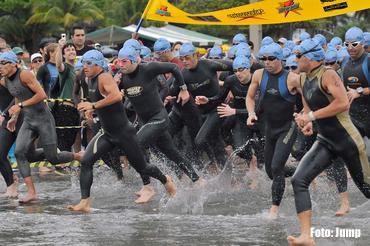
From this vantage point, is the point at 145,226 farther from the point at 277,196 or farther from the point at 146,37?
the point at 146,37

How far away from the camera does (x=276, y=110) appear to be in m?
9.15

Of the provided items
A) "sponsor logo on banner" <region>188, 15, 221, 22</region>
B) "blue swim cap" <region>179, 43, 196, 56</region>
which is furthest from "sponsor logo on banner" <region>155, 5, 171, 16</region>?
"blue swim cap" <region>179, 43, 196, 56</region>

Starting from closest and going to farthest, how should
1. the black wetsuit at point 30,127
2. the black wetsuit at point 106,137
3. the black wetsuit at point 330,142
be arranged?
1. the black wetsuit at point 330,142
2. the black wetsuit at point 106,137
3. the black wetsuit at point 30,127

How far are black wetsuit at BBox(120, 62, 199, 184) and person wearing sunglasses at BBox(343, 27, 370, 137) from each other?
6.86 feet

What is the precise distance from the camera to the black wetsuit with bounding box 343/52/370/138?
10109 millimetres

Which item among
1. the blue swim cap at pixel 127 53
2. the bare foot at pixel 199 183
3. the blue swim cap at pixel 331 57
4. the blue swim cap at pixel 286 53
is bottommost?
the bare foot at pixel 199 183

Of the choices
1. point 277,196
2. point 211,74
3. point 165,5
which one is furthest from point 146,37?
point 277,196

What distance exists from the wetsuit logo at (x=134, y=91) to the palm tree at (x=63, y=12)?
43094 millimetres

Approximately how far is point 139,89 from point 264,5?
11.4ft

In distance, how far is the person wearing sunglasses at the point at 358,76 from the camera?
395 inches

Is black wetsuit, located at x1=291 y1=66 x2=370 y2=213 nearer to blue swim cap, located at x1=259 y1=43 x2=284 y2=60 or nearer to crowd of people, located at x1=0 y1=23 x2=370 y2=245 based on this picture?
crowd of people, located at x1=0 y1=23 x2=370 y2=245

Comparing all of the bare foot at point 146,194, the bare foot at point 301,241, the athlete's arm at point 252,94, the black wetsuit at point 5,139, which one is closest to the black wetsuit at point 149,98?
the bare foot at point 146,194

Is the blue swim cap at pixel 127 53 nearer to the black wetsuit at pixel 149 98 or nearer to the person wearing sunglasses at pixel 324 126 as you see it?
the black wetsuit at pixel 149 98

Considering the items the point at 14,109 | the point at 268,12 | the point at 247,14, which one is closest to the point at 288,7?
the point at 268,12
